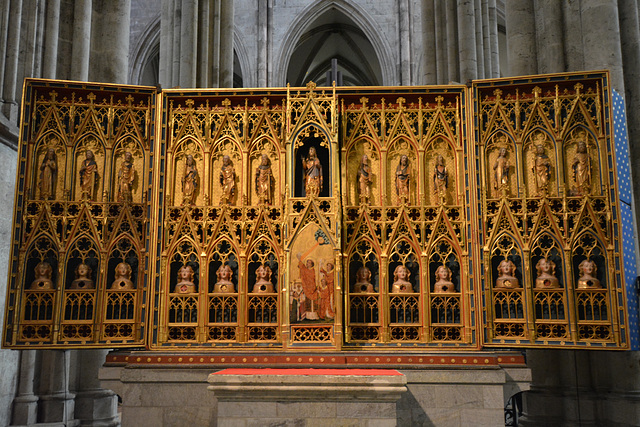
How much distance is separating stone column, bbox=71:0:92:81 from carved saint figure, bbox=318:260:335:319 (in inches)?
248

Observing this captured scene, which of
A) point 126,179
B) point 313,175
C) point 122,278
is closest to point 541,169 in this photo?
point 313,175

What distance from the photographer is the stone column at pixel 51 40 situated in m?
10.9

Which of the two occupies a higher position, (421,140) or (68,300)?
(421,140)

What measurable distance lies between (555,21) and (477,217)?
3.90 meters

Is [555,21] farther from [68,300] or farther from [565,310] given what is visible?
[68,300]

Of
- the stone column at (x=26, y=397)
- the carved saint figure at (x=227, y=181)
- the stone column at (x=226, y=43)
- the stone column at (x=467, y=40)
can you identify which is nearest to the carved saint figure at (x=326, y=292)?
the carved saint figure at (x=227, y=181)

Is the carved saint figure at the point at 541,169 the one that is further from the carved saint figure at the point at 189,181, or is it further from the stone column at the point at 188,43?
the stone column at the point at 188,43

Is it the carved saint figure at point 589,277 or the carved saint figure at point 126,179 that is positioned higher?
the carved saint figure at point 126,179

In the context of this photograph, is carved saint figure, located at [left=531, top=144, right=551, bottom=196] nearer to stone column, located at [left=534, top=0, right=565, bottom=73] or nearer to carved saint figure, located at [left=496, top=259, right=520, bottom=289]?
carved saint figure, located at [left=496, top=259, right=520, bottom=289]

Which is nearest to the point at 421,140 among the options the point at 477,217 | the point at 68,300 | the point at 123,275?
the point at 477,217

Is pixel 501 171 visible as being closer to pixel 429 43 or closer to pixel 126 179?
pixel 126 179

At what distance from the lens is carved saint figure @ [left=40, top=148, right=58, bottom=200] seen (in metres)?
8.13

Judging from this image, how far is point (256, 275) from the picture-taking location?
8391 millimetres

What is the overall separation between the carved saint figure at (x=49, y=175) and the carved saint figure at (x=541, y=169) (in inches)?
247
